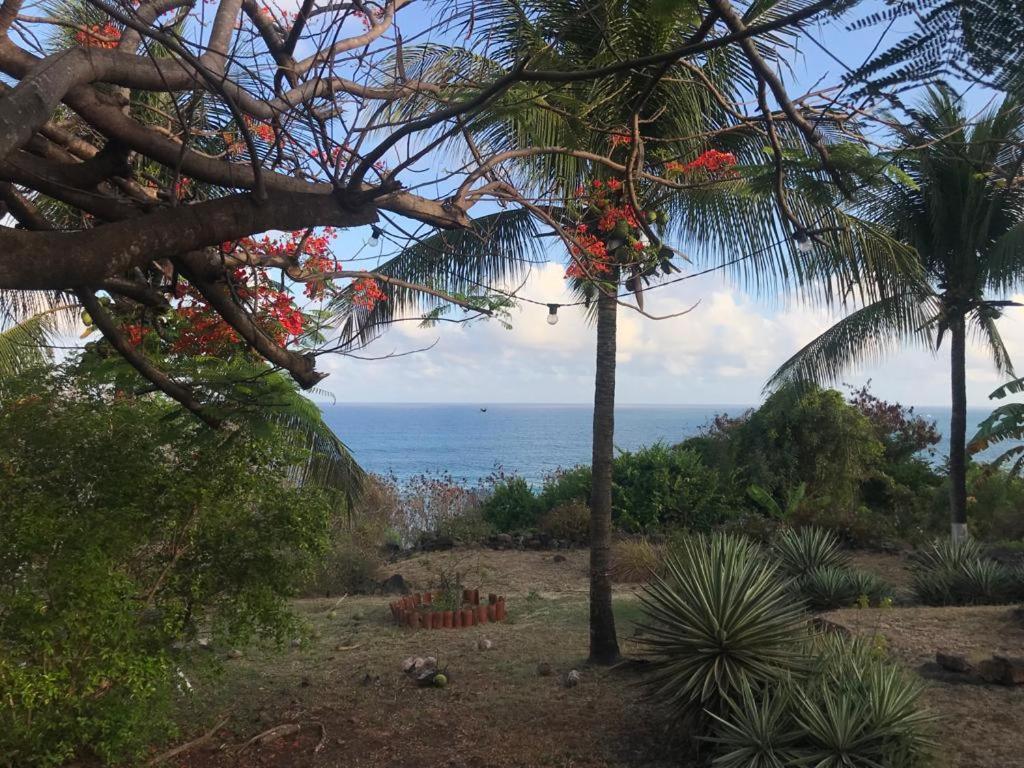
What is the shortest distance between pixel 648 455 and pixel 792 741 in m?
11.6

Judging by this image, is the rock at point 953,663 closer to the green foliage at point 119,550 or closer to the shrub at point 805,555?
the shrub at point 805,555

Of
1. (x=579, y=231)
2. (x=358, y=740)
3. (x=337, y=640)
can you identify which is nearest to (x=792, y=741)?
(x=358, y=740)

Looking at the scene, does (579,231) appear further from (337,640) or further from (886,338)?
(886,338)

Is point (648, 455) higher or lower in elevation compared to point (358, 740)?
higher

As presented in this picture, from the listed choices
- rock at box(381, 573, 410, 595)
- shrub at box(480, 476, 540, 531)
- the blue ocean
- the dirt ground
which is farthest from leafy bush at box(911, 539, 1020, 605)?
the blue ocean

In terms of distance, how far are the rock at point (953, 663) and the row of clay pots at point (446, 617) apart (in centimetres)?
476

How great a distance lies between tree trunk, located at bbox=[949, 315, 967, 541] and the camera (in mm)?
13078

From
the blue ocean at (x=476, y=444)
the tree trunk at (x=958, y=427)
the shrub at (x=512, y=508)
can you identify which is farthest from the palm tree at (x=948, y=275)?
the blue ocean at (x=476, y=444)

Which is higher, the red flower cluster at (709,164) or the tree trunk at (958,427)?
the red flower cluster at (709,164)

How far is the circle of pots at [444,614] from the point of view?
9.67 m

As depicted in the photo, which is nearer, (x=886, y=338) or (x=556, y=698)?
(x=556, y=698)

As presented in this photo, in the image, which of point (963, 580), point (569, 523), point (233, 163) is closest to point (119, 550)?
point (233, 163)

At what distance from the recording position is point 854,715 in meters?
4.76

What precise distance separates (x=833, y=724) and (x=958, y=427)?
9848 millimetres
